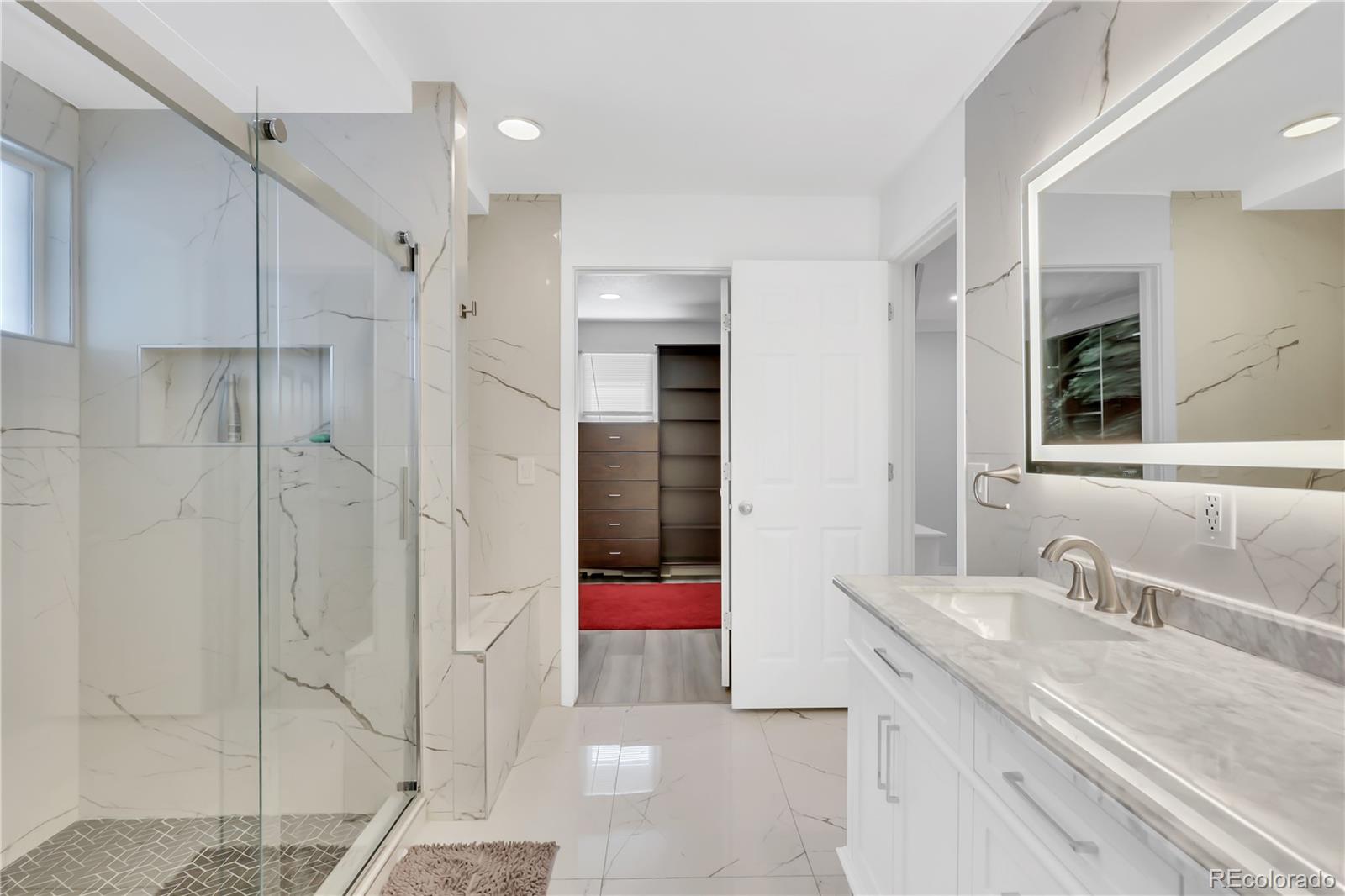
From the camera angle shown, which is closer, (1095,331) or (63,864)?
(63,864)

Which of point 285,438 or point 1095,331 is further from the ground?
point 1095,331

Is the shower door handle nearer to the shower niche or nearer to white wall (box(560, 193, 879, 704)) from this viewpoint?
the shower niche

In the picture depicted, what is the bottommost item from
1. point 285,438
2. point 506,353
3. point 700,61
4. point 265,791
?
point 265,791

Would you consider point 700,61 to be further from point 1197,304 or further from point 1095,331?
point 1197,304

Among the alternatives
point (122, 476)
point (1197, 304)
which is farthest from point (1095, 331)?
point (122, 476)

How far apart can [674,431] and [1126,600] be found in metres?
4.79

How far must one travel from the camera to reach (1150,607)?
1.26m

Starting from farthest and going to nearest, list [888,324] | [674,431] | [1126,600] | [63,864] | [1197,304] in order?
[674,431] < [888,324] < [1126,600] < [1197,304] < [63,864]

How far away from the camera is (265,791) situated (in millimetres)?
1389

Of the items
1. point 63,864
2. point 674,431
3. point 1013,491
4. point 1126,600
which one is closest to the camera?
point 63,864

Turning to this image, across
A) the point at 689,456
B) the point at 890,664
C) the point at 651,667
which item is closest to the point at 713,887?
the point at 890,664

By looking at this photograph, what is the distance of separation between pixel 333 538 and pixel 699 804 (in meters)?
1.46

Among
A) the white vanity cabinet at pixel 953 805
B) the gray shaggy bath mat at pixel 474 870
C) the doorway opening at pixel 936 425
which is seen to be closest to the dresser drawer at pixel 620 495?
the doorway opening at pixel 936 425

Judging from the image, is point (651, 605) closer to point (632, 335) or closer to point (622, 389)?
point (622, 389)
